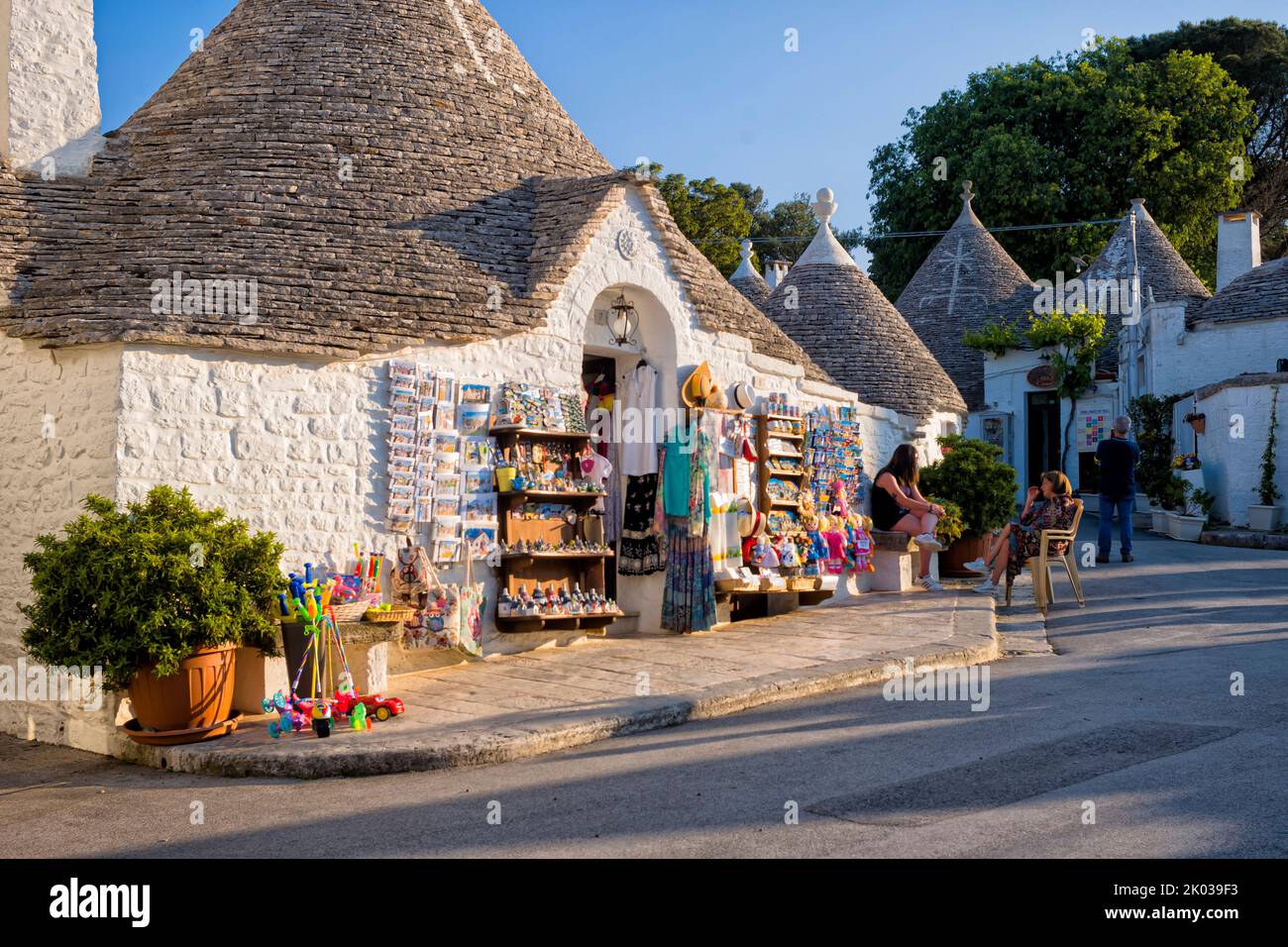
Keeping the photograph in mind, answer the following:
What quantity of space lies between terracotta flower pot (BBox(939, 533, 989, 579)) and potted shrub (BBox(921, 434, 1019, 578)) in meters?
0.06

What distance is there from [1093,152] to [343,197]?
3364cm

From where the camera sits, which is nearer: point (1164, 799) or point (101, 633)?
point (1164, 799)

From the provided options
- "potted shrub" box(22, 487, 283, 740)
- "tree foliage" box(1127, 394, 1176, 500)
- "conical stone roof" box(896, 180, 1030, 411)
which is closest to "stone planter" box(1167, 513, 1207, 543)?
"tree foliage" box(1127, 394, 1176, 500)

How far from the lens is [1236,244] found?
→ 103 ft

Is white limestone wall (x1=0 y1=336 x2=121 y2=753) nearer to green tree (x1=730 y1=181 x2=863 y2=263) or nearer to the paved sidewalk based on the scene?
the paved sidewalk

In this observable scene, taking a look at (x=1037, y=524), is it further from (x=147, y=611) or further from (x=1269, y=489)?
(x=1269, y=489)

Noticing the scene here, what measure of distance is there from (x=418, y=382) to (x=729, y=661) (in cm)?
353

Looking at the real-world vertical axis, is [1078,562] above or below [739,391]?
below

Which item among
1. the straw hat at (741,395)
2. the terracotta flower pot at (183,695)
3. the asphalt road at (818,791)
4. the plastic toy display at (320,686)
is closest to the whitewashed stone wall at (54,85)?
the plastic toy display at (320,686)

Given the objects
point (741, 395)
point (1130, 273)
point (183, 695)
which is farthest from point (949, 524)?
point (1130, 273)

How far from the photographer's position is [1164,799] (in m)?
5.52

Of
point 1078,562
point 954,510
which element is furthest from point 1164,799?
point 1078,562
